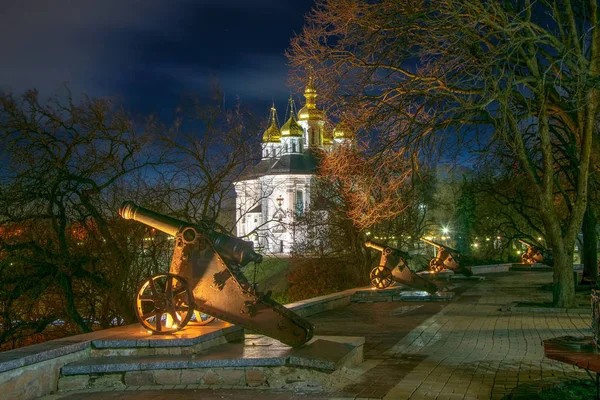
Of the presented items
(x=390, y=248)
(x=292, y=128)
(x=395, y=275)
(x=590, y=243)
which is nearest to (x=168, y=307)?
(x=395, y=275)

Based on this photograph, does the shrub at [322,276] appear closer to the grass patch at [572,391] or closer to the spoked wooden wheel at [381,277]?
the spoked wooden wheel at [381,277]

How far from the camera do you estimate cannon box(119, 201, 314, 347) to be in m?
7.67

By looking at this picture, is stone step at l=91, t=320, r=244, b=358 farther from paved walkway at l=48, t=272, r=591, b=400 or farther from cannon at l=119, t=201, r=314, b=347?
paved walkway at l=48, t=272, r=591, b=400

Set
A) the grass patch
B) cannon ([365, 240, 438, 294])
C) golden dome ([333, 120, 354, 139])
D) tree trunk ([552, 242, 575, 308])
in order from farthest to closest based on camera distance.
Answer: cannon ([365, 240, 438, 294]) < golden dome ([333, 120, 354, 139]) < tree trunk ([552, 242, 575, 308]) < the grass patch

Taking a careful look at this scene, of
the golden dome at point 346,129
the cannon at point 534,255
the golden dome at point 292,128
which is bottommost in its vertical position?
the cannon at point 534,255

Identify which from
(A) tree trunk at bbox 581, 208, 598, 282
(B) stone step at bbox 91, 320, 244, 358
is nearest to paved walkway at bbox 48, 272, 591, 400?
(B) stone step at bbox 91, 320, 244, 358

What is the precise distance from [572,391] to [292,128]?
80.0m

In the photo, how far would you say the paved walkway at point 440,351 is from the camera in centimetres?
664

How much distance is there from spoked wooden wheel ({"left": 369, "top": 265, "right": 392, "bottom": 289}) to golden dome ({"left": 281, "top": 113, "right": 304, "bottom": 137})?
66.4 m

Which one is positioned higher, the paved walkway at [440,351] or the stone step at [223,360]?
the stone step at [223,360]

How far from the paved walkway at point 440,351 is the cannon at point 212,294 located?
1.02 m

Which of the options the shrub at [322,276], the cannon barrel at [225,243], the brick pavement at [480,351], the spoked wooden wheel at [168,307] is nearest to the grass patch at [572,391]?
the brick pavement at [480,351]

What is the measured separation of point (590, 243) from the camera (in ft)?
72.4

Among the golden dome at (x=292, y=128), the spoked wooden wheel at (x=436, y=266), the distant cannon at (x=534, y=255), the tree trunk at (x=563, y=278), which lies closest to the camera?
the tree trunk at (x=563, y=278)
